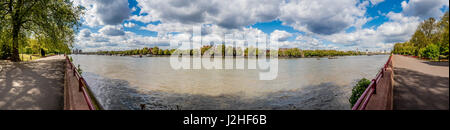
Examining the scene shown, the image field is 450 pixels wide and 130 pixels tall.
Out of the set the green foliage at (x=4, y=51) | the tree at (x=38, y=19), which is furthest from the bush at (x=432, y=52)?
the green foliage at (x=4, y=51)

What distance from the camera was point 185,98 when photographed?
1273 centimetres

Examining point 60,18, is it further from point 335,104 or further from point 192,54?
point 192,54

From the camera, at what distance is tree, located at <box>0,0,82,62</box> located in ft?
51.8

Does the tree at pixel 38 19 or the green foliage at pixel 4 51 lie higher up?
the tree at pixel 38 19

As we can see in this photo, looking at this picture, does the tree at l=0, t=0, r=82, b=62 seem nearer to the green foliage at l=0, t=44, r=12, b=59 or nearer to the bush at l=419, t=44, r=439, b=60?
the green foliage at l=0, t=44, r=12, b=59

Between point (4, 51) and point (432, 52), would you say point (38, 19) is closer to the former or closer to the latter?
point (4, 51)

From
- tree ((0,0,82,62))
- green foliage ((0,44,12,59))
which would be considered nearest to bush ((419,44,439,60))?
tree ((0,0,82,62))

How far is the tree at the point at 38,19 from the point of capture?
621 inches

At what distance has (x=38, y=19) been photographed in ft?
53.2

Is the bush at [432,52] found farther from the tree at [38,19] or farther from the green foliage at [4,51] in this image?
the green foliage at [4,51]

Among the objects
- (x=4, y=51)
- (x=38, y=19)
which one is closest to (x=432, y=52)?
(x=38, y=19)
